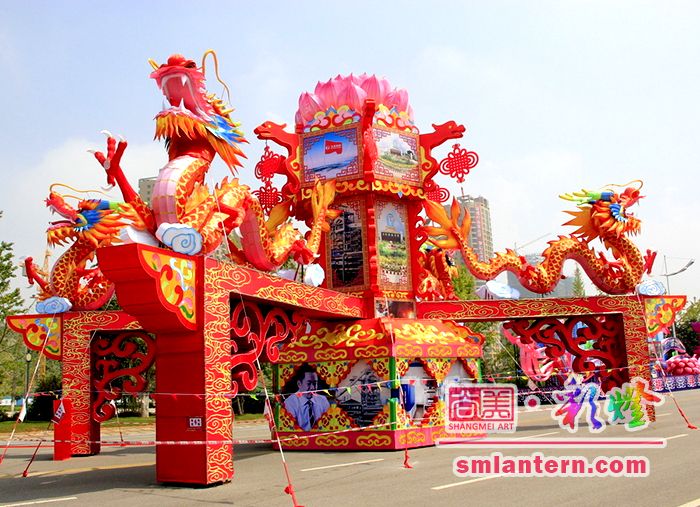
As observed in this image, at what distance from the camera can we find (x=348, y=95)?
15195mm

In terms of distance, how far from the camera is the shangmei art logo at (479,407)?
47.0 feet

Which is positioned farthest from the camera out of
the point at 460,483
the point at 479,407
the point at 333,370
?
the point at 479,407

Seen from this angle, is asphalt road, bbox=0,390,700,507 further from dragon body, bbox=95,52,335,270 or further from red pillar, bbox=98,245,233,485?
dragon body, bbox=95,52,335,270

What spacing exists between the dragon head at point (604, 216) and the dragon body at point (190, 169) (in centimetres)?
894

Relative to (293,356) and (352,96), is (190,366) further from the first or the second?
(352,96)

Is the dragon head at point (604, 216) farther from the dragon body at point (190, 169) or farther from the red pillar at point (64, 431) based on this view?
the red pillar at point (64, 431)

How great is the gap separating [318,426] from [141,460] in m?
3.64

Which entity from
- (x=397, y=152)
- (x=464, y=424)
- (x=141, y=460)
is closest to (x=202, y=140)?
(x=397, y=152)

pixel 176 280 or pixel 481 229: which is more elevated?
pixel 481 229

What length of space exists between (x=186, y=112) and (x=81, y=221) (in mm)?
4831

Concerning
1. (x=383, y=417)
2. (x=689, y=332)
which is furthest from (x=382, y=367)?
(x=689, y=332)

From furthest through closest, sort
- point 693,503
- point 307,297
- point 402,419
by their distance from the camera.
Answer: point 402,419
point 307,297
point 693,503

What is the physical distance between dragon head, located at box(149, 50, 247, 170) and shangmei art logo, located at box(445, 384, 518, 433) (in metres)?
7.39

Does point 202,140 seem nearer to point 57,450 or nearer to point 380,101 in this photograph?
point 380,101
